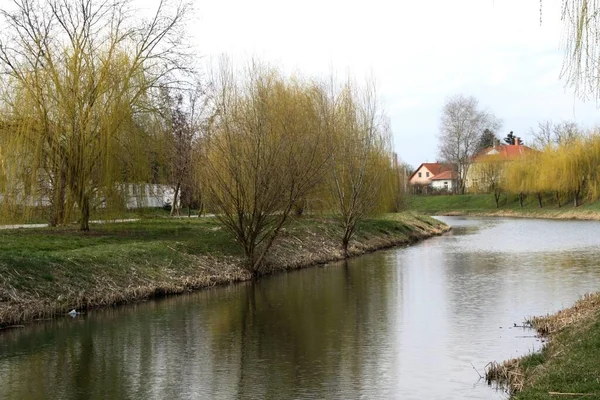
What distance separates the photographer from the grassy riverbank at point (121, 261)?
50.2ft

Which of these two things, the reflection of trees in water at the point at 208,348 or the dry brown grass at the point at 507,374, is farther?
the reflection of trees in water at the point at 208,348

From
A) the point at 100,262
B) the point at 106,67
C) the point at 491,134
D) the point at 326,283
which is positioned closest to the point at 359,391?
the point at 100,262

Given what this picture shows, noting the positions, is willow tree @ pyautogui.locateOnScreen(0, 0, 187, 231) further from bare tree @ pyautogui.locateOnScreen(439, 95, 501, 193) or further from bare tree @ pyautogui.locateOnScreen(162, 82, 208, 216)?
bare tree @ pyautogui.locateOnScreen(439, 95, 501, 193)

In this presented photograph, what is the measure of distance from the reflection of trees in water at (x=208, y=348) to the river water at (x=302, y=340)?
0.08 feet

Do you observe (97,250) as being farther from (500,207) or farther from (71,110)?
(500,207)

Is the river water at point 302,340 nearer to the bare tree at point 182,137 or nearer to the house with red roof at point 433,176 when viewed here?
the bare tree at point 182,137

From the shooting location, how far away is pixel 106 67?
887 inches

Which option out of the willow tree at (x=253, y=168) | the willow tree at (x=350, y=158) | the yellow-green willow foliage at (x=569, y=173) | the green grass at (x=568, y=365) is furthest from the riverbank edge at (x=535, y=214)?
the green grass at (x=568, y=365)

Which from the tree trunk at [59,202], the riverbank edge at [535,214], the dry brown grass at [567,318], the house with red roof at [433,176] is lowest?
the dry brown grass at [567,318]

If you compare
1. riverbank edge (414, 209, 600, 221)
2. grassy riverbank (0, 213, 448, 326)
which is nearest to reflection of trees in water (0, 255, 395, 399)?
grassy riverbank (0, 213, 448, 326)

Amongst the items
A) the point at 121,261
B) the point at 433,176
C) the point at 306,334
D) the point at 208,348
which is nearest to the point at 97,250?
the point at 121,261

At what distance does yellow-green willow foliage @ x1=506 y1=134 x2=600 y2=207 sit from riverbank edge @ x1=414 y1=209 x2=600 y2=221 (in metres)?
2.70

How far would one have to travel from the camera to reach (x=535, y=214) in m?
63.8

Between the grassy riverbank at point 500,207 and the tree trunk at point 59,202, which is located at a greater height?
the tree trunk at point 59,202
